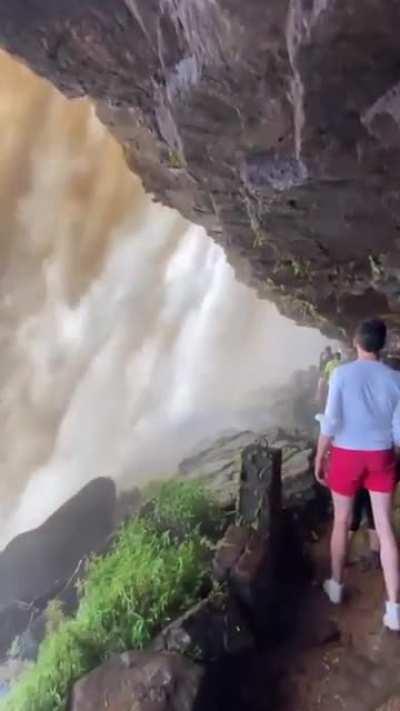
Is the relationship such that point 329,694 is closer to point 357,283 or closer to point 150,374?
point 357,283

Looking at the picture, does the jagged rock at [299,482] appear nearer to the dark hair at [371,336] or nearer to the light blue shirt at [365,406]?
the light blue shirt at [365,406]

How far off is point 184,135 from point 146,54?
0.37 meters

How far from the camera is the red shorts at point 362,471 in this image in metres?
3.27

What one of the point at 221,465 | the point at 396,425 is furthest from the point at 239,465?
the point at 396,425

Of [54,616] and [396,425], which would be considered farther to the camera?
[54,616]

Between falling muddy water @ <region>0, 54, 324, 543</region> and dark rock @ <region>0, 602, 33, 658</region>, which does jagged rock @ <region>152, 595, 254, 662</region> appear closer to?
dark rock @ <region>0, 602, 33, 658</region>

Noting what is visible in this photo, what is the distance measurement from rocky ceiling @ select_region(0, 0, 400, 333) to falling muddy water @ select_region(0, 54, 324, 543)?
414 cm

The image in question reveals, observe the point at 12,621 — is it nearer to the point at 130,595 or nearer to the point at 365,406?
the point at 130,595

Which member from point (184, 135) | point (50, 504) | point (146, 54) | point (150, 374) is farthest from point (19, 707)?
point (150, 374)

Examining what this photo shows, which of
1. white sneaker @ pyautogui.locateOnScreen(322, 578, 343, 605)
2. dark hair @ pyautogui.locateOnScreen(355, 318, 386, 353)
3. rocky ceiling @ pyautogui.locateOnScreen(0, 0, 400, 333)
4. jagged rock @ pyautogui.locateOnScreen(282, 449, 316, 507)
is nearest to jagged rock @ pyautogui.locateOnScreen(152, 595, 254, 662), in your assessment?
white sneaker @ pyautogui.locateOnScreen(322, 578, 343, 605)

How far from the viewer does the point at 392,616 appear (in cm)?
336

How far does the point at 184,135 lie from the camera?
2859mm

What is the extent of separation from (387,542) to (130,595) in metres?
1.14

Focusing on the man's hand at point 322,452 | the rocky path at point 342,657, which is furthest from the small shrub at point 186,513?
the man's hand at point 322,452
